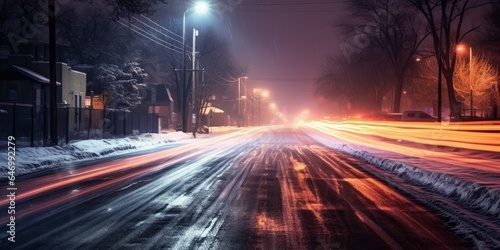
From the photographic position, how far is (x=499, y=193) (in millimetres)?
9055

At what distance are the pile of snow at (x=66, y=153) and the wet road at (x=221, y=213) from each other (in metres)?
2.80

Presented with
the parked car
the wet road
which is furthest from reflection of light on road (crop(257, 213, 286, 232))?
the parked car

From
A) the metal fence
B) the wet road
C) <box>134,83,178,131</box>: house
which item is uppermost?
<box>134,83,178,131</box>: house

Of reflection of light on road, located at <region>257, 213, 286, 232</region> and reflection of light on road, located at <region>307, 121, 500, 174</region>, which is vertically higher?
reflection of light on road, located at <region>307, 121, 500, 174</region>

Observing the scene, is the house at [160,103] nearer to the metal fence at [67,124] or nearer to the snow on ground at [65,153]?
the metal fence at [67,124]

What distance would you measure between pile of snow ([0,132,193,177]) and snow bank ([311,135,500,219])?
1155 cm

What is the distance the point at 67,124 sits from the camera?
82.0ft

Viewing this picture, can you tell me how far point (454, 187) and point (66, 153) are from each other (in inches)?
614

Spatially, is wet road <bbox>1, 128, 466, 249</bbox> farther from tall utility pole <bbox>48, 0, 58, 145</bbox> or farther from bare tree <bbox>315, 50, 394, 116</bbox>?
bare tree <bbox>315, 50, 394, 116</bbox>

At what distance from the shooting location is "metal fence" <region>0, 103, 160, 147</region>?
2198cm

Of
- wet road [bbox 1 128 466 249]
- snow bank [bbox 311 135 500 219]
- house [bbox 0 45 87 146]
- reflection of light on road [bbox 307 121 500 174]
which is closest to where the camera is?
wet road [bbox 1 128 466 249]

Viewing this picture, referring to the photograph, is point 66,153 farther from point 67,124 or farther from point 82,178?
point 82,178

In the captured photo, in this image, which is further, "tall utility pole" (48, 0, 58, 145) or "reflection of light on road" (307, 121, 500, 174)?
"tall utility pole" (48, 0, 58, 145)

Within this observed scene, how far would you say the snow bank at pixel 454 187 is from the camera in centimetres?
884
